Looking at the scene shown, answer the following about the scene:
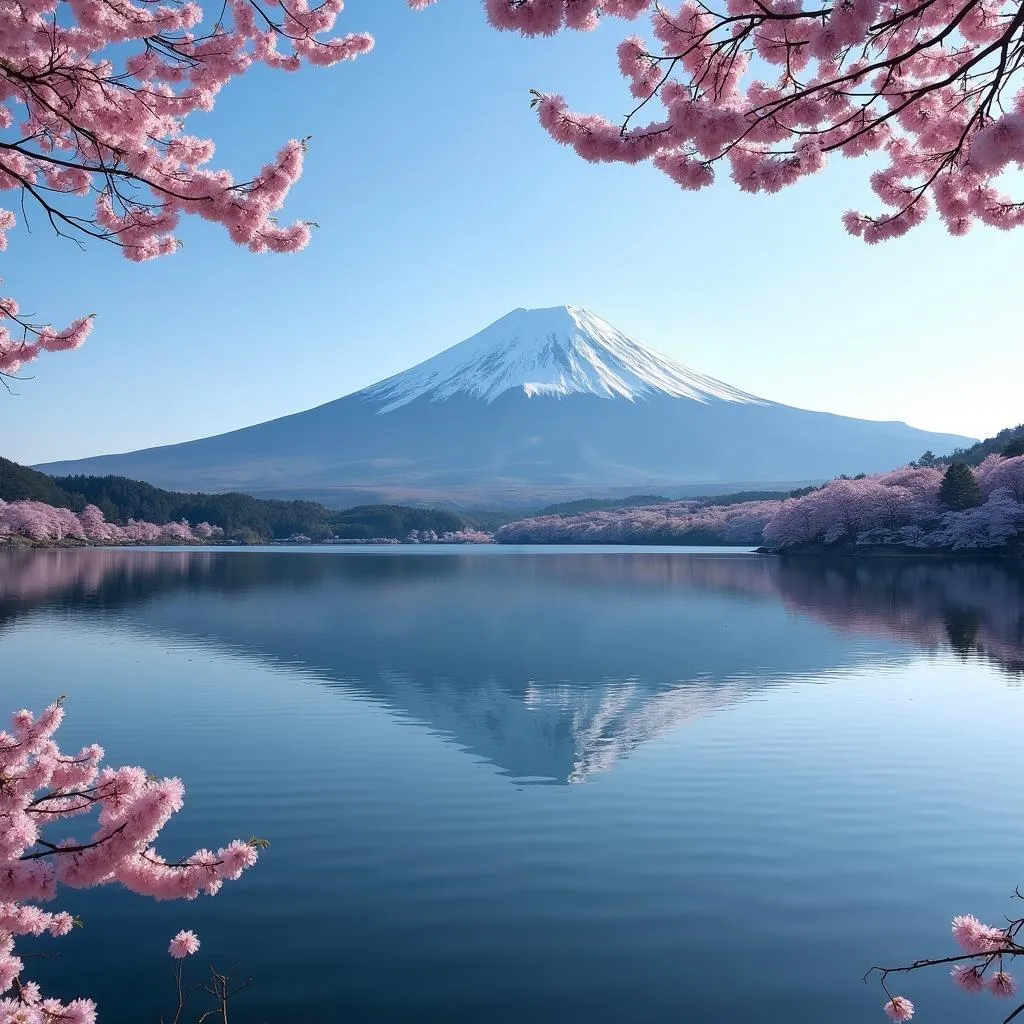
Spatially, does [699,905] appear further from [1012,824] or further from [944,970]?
[1012,824]

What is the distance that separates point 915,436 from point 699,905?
181879 millimetres

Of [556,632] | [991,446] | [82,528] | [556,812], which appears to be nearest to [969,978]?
[556,812]

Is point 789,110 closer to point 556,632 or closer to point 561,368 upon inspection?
point 556,632

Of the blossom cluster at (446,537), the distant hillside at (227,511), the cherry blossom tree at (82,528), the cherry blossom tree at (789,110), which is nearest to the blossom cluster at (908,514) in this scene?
the cherry blossom tree at (789,110)

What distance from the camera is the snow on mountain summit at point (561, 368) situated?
6722 inches

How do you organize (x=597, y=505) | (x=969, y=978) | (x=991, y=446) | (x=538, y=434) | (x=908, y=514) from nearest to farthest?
(x=969, y=978), (x=908, y=514), (x=991, y=446), (x=597, y=505), (x=538, y=434)

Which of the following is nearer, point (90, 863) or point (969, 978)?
point (90, 863)

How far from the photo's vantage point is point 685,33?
3988 millimetres

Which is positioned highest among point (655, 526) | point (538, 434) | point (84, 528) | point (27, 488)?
point (538, 434)

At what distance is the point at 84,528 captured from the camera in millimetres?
71062

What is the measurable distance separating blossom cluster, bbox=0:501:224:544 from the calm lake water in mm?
51244

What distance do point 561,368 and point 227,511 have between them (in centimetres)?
9713

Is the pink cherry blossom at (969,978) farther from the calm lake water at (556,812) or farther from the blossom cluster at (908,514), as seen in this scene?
the blossom cluster at (908,514)

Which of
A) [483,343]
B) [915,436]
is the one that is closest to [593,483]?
[483,343]
